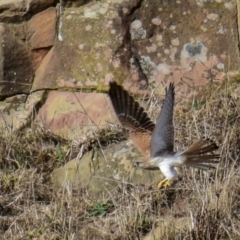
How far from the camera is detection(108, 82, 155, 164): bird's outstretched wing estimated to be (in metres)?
5.53

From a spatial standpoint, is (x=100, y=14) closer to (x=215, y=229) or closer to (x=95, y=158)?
(x=95, y=158)

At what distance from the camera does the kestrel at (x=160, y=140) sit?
17.0 ft

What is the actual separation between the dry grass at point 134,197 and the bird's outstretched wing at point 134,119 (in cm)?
26

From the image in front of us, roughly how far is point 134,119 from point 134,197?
0.43 meters

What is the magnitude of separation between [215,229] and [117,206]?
23.6 inches

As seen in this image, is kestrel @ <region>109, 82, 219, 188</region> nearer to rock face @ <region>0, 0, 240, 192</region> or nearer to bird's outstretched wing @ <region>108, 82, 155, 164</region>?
bird's outstretched wing @ <region>108, 82, 155, 164</region>

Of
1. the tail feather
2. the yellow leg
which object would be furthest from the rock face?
the tail feather

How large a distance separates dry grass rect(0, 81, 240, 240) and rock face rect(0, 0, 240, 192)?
0.60 ft

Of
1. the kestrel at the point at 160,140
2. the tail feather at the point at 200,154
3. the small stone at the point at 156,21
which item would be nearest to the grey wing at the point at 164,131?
the kestrel at the point at 160,140

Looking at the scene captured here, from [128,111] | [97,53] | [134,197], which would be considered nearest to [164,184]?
[134,197]

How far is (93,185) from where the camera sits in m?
5.83

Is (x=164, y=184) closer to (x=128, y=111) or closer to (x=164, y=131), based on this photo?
(x=164, y=131)

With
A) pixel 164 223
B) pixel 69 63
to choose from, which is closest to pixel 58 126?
pixel 69 63

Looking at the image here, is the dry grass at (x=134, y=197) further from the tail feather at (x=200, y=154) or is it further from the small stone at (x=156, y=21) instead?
the small stone at (x=156, y=21)
